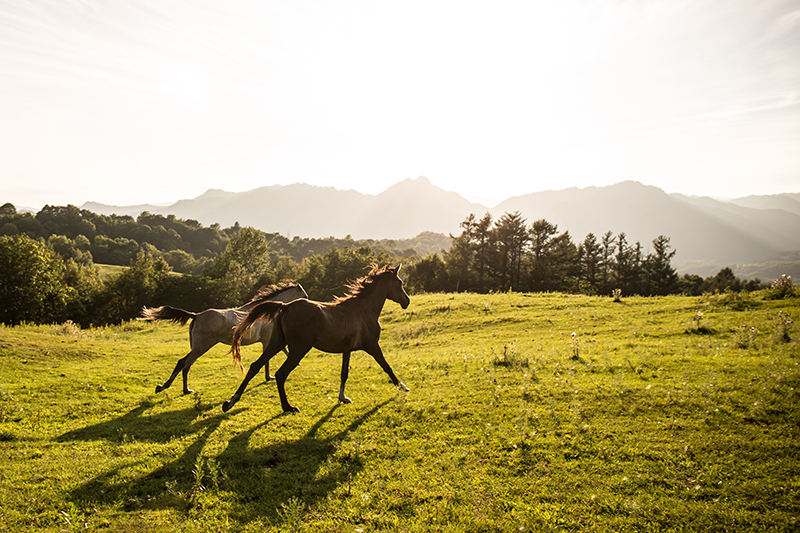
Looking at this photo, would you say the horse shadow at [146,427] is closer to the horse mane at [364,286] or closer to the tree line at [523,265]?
the horse mane at [364,286]

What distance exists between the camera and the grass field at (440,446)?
4.79 meters

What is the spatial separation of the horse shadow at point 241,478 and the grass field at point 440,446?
0.03m

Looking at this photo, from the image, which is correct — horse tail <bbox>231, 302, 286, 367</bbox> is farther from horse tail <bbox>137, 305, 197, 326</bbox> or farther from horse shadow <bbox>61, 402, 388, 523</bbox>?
horse tail <bbox>137, 305, 197, 326</bbox>

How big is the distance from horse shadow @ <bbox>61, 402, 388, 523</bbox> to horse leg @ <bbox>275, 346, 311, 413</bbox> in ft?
3.90

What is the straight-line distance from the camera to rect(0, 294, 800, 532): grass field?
479cm

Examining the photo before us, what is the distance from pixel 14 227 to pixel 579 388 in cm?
14172

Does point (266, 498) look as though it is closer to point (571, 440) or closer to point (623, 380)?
point (571, 440)

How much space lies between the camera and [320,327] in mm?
8422

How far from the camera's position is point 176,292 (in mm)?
56500

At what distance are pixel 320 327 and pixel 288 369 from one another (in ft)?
4.06

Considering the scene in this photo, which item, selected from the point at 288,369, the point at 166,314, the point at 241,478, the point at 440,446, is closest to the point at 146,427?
the point at 288,369

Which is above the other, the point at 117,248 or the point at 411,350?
the point at 117,248

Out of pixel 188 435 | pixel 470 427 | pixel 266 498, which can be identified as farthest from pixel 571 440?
pixel 188 435

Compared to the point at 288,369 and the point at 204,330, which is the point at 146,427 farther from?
the point at 204,330
